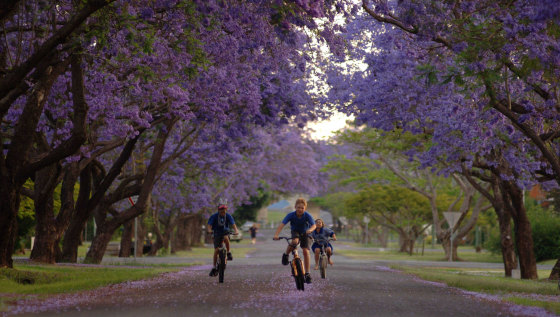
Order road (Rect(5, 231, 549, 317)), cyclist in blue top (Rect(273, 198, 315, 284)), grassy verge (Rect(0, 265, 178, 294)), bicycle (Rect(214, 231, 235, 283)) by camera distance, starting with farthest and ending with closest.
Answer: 1. bicycle (Rect(214, 231, 235, 283))
2. cyclist in blue top (Rect(273, 198, 315, 284))
3. grassy verge (Rect(0, 265, 178, 294))
4. road (Rect(5, 231, 549, 317))

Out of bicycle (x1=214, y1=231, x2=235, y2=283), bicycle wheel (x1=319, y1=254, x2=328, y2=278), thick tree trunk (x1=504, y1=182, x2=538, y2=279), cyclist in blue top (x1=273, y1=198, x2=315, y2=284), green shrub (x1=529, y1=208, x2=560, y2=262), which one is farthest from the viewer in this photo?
green shrub (x1=529, y1=208, x2=560, y2=262)

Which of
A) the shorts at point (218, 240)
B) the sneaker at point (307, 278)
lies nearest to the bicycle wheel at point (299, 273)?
the sneaker at point (307, 278)

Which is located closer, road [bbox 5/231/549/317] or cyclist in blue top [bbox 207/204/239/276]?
road [bbox 5/231/549/317]

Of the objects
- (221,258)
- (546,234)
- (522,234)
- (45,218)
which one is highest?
(546,234)

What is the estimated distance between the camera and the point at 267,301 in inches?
507

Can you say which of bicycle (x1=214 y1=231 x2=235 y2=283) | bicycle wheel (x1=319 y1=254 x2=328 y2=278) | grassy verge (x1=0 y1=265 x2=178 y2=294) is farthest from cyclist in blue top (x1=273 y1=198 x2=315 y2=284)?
bicycle wheel (x1=319 y1=254 x2=328 y2=278)

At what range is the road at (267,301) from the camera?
1130 cm

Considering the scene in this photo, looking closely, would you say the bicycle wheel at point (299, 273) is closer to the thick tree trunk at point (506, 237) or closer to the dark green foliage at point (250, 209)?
the thick tree trunk at point (506, 237)

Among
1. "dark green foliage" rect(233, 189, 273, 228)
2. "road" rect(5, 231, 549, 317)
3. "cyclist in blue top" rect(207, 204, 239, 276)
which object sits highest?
"dark green foliage" rect(233, 189, 273, 228)

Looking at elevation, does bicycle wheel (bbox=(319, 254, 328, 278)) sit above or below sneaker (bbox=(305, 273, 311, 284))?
above

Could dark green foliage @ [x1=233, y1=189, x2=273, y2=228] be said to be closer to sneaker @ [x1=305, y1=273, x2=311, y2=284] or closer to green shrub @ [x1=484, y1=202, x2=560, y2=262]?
green shrub @ [x1=484, y1=202, x2=560, y2=262]

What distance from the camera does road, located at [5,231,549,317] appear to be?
11.3 meters

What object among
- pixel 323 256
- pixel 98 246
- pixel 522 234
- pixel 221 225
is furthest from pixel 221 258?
pixel 98 246

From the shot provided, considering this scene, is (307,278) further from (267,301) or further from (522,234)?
(522,234)
